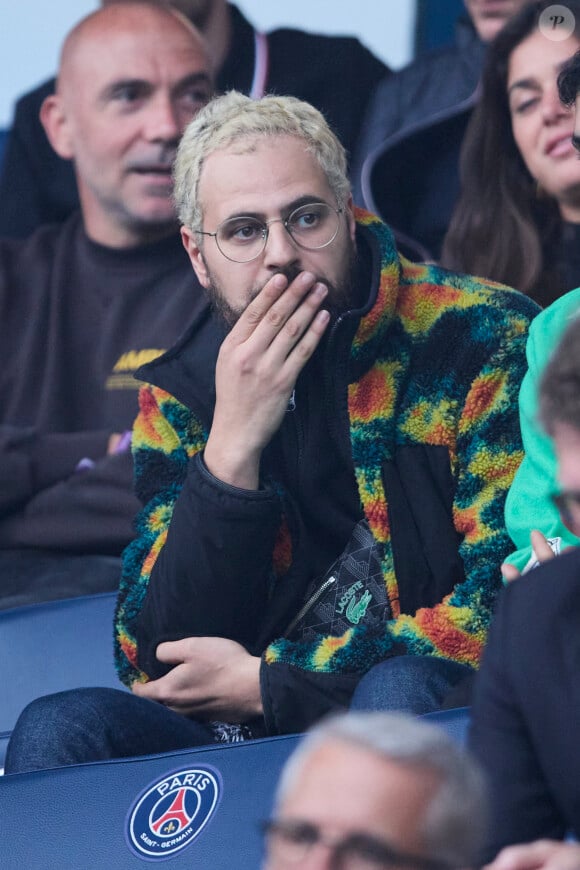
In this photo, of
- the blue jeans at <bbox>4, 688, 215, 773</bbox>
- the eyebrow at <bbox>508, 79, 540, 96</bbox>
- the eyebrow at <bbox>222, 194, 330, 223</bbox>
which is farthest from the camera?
the eyebrow at <bbox>508, 79, 540, 96</bbox>

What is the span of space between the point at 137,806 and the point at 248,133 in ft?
3.16

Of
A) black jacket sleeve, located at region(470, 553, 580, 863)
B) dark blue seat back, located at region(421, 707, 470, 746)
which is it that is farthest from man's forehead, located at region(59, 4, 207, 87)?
black jacket sleeve, located at region(470, 553, 580, 863)

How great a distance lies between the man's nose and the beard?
0.6 inches

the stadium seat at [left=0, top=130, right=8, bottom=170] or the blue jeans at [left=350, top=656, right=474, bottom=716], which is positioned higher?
the stadium seat at [left=0, top=130, right=8, bottom=170]

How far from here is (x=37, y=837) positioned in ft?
5.54

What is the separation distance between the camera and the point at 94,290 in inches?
126

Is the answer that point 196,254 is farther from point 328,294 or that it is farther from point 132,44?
point 132,44

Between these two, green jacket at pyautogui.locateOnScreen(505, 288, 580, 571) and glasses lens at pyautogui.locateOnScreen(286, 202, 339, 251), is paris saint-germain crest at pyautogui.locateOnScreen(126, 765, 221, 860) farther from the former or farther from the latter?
glasses lens at pyautogui.locateOnScreen(286, 202, 339, 251)

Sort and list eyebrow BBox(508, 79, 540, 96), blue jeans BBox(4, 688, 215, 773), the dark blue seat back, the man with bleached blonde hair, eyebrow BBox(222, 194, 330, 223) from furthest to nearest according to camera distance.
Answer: eyebrow BBox(508, 79, 540, 96)
eyebrow BBox(222, 194, 330, 223)
the man with bleached blonde hair
blue jeans BBox(4, 688, 215, 773)
the dark blue seat back

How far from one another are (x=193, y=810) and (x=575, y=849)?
668 mm

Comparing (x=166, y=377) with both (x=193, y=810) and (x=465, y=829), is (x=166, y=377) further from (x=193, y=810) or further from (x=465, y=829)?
(x=465, y=829)

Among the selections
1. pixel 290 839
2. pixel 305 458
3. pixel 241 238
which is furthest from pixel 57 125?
pixel 290 839

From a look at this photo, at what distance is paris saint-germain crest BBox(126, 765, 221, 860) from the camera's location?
64.9 inches

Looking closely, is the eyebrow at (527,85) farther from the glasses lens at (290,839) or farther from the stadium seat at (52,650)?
the glasses lens at (290,839)
